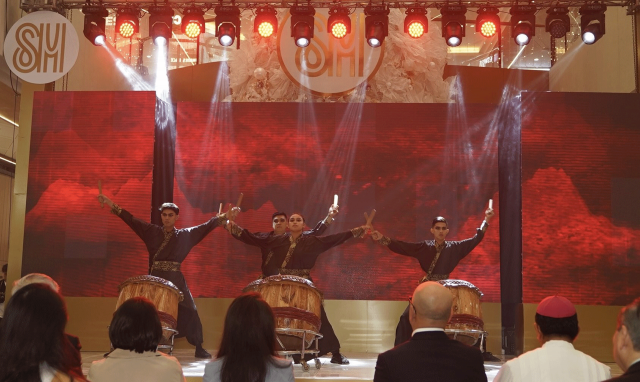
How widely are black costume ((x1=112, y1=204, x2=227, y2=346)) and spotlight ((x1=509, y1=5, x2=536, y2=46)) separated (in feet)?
10.4

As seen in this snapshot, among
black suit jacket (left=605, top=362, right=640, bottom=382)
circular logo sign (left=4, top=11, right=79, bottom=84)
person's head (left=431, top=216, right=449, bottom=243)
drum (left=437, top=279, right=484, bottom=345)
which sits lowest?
drum (left=437, top=279, right=484, bottom=345)

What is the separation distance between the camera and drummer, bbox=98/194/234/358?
6.64 meters

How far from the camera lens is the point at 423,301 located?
2445 millimetres

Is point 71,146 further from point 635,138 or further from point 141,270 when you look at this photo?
point 635,138

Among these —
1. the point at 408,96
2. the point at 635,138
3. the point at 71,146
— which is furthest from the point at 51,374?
the point at 408,96

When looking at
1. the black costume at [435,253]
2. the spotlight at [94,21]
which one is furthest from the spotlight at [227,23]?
the black costume at [435,253]

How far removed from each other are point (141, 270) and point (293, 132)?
2.18 meters

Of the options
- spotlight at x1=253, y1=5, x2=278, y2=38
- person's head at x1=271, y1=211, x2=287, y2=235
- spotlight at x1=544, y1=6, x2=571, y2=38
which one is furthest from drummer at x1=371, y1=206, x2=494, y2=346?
spotlight at x1=253, y1=5, x2=278, y2=38

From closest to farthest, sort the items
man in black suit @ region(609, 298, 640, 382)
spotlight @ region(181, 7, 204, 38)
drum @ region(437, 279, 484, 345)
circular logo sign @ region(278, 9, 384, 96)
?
man in black suit @ region(609, 298, 640, 382) < drum @ region(437, 279, 484, 345) < spotlight @ region(181, 7, 204, 38) < circular logo sign @ region(278, 9, 384, 96)

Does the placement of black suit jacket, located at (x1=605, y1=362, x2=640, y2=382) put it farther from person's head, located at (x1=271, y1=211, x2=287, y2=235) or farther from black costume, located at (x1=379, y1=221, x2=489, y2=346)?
person's head, located at (x1=271, y1=211, x2=287, y2=235)

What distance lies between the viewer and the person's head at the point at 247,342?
249cm

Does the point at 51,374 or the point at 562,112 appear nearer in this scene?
the point at 51,374

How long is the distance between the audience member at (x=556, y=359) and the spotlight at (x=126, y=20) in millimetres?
5515

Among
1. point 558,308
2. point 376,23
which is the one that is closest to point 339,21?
point 376,23
